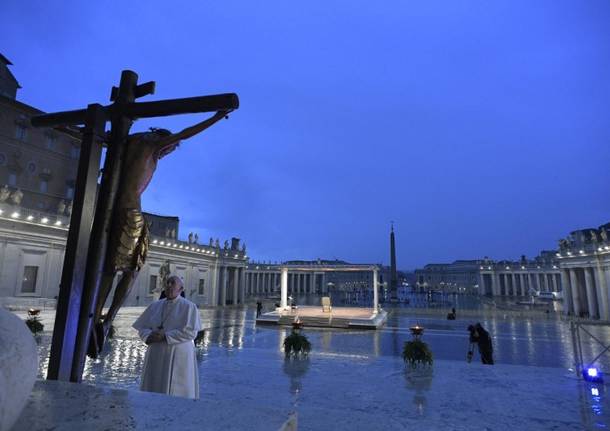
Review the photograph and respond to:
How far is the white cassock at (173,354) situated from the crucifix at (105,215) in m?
0.70

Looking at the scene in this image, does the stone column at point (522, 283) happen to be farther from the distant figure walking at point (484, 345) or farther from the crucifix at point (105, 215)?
the crucifix at point (105, 215)

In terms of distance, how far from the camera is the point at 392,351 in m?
16.1

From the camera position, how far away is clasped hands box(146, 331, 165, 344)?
4.73m

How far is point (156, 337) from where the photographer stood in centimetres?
475

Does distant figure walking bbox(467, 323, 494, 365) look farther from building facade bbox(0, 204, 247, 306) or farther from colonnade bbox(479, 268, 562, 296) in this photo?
colonnade bbox(479, 268, 562, 296)

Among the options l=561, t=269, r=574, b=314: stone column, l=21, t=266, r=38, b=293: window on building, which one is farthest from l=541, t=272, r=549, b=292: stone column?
l=21, t=266, r=38, b=293: window on building

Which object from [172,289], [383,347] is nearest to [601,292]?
[383,347]

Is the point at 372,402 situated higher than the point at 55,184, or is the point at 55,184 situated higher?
the point at 55,184

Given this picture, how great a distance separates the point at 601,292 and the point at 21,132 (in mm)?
67731

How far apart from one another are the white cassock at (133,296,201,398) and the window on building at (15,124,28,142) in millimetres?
46319

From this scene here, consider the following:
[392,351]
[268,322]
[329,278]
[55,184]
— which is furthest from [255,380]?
[329,278]

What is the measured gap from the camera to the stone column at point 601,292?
36.6 meters

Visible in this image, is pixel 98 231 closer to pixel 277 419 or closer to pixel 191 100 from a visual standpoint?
pixel 191 100

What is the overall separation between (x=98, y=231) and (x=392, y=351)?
1489 cm
